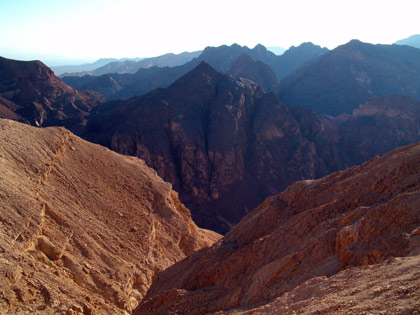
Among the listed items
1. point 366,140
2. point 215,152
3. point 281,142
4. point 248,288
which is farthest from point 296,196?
point 366,140

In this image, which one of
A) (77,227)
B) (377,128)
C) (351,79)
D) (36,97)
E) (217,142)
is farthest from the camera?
(351,79)

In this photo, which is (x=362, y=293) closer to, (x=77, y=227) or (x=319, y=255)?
(x=319, y=255)

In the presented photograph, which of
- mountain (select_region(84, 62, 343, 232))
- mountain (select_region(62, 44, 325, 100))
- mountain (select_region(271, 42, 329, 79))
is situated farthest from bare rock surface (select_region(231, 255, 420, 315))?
mountain (select_region(271, 42, 329, 79))

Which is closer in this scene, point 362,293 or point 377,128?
point 362,293

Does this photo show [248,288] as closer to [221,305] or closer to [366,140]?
[221,305]

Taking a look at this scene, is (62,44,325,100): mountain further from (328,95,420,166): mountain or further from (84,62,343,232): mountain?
(84,62,343,232): mountain

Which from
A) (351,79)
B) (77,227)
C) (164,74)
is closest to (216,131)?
(77,227)

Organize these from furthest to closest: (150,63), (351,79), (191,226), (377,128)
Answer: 1. (150,63)
2. (351,79)
3. (377,128)
4. (191,226)
